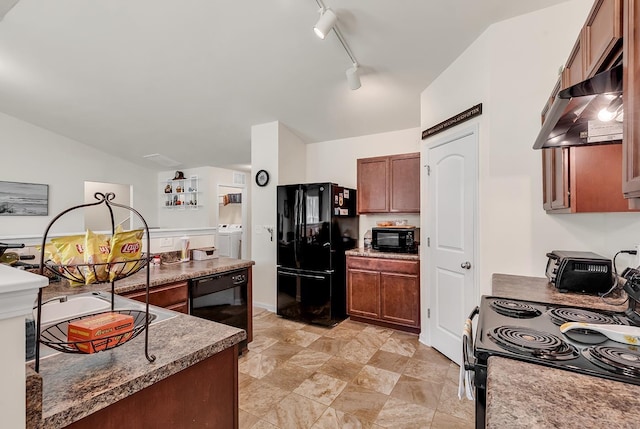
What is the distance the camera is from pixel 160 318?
1198 millimetres

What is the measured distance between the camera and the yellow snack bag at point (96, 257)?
33.2 inches

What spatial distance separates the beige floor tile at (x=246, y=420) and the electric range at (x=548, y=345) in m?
1.42

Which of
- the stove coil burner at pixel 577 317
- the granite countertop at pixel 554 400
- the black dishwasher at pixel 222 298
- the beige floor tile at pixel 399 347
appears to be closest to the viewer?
the granite countertop at pixel 554 400

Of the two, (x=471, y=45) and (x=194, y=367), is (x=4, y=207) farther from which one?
(x=471, y=45)

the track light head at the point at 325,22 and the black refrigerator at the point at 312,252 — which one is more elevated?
the track light head at the point at 325,22

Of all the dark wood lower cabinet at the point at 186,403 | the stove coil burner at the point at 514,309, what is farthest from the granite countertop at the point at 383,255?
the dark wood lower cabinet at the point at 186,403

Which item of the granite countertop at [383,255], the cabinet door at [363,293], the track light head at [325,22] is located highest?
the track light head at [325,22]

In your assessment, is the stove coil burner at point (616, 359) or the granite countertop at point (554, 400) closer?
the granite countertop at point (554, 400)

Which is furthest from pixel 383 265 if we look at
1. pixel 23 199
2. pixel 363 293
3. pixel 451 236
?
pixel 23 199

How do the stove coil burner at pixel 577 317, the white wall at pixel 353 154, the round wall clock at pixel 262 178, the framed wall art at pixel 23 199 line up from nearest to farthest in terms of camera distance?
the stove coil burner at pixel 577 317 → the white wall at pixel 353 154 → the round wall clock at pixel 262 178 → the framed wall art at pixel 23 199

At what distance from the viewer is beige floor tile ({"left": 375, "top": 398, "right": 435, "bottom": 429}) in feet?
6.16

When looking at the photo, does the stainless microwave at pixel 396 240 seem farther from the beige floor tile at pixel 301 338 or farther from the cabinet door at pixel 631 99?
the cabinet door at pixel 631 99

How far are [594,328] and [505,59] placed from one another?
1.91m

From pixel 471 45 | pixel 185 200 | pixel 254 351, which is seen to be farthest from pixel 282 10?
pixel 185 200
